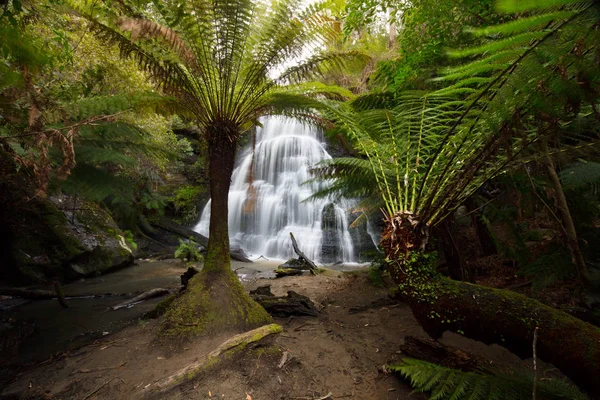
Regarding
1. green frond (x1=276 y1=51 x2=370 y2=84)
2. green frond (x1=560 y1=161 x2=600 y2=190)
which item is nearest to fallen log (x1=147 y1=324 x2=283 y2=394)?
green frond (x1=276 y1=51 x2=370 y2=84)

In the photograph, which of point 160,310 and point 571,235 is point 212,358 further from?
point 571,235

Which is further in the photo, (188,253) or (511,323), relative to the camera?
(188,253)

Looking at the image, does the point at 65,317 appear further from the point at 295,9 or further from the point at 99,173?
the point at 295,9

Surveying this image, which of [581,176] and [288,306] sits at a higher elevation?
[581,176]

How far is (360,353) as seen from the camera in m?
2.24

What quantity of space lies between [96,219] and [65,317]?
3113 millimetres

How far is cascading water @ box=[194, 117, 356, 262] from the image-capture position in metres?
9.73

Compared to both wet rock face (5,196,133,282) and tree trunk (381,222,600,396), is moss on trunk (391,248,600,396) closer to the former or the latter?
tree trunk (381,222,600,396)

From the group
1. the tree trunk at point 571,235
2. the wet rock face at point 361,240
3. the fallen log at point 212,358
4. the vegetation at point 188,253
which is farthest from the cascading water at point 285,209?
the tree trunk at point 571,235

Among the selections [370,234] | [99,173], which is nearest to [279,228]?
[370,234]

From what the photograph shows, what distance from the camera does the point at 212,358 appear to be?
1.96 meters

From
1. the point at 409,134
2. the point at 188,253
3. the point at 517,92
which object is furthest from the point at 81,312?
the point at 517,92

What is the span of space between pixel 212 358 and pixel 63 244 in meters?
5.08

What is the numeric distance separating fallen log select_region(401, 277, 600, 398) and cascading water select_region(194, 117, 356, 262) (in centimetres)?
644
